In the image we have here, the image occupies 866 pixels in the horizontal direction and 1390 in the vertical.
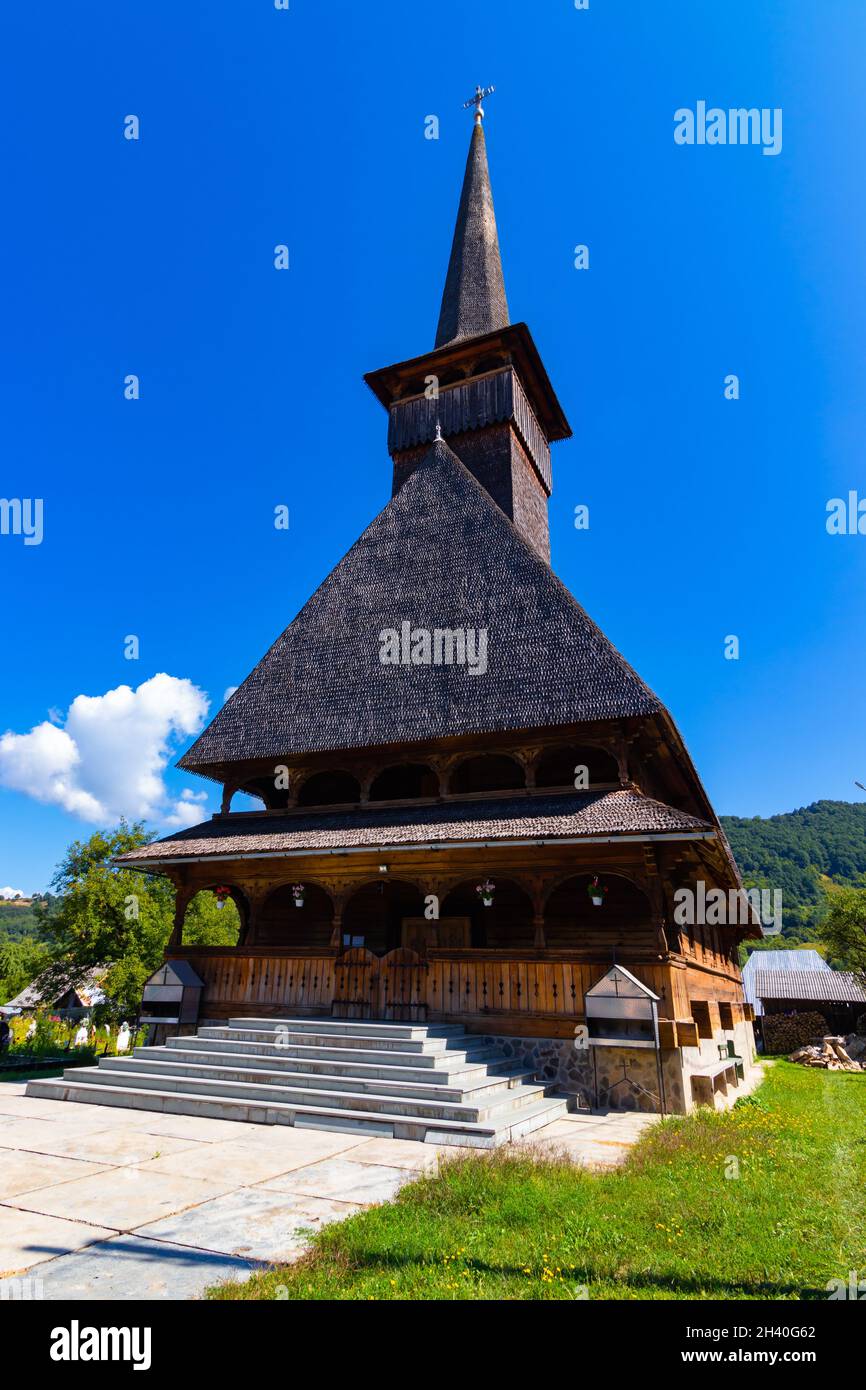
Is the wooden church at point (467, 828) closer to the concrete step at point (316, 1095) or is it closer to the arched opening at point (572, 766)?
the arched opening at point (572, 766)

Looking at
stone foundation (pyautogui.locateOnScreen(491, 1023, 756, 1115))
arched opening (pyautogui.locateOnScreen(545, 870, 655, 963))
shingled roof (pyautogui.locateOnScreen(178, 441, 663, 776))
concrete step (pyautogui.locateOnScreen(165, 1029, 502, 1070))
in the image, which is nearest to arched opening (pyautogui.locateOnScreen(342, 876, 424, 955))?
arched opening (pyautogui.locateOnScreen(545, 870, 655, 963))

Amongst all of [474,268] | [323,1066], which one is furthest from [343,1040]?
[474,268]

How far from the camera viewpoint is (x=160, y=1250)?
4.67 meters

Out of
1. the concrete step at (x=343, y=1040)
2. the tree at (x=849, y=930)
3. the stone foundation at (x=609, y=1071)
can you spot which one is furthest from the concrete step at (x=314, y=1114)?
the tree at (x=849, y=930)

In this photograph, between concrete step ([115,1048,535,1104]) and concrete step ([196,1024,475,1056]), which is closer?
concrete step ([115,1048,535,1104])

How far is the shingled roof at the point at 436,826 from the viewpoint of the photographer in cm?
1177

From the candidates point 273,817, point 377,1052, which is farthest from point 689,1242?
point 273,817

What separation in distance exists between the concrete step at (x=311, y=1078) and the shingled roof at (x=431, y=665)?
20.4 ft

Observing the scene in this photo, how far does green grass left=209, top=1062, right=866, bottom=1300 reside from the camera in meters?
4.07

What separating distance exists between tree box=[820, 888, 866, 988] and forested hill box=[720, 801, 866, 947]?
40.5 m

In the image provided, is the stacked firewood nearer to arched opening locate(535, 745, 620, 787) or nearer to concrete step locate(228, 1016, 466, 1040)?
arched opening locate(535, 745, 620, 787)

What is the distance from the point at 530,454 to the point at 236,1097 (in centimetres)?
1989
